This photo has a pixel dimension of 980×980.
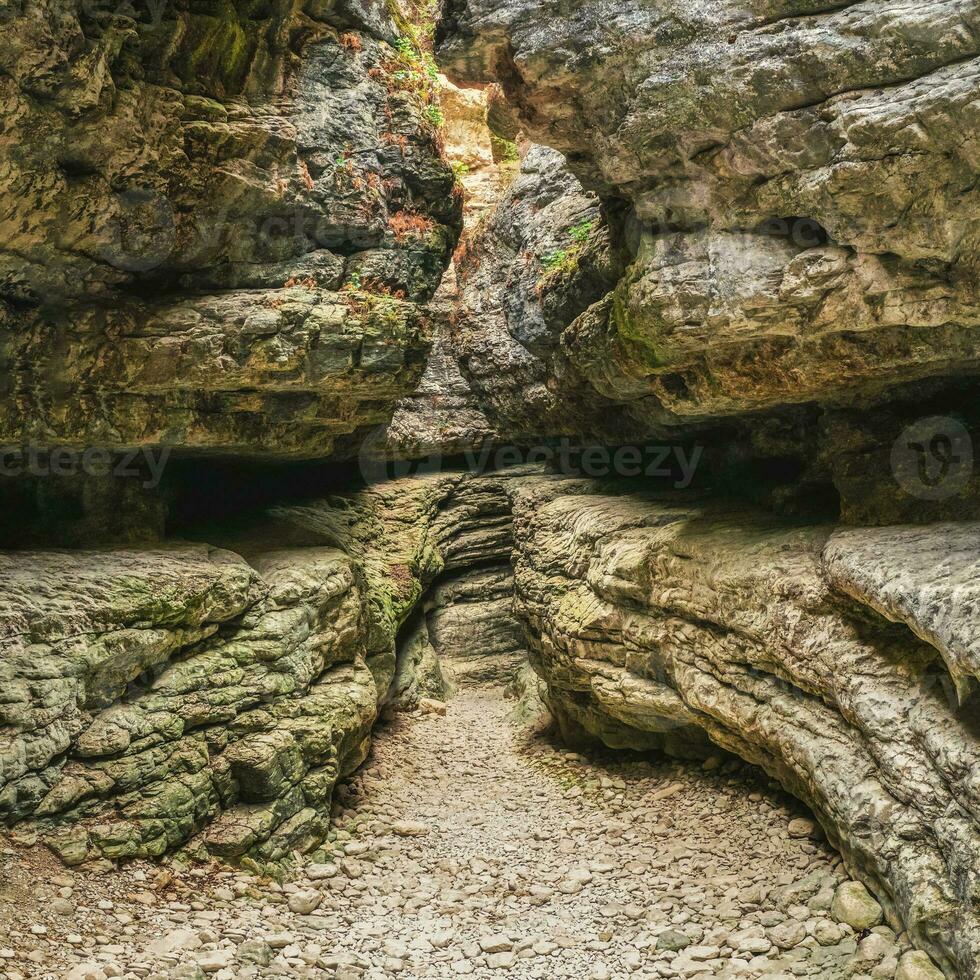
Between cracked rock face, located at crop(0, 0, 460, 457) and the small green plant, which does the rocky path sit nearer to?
cracked rock face, located at crop(0, 0, 460, 457)

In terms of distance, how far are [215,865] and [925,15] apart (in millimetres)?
9919

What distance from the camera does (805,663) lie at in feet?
27.3

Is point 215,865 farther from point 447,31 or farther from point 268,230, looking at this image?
point 447,31

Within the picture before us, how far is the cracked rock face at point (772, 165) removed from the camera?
6535 mm

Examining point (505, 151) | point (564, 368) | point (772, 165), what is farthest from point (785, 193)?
point (505, 151)

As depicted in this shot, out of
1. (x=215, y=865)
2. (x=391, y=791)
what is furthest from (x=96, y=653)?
(x=391, y=791)

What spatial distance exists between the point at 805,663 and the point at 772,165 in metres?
4.67

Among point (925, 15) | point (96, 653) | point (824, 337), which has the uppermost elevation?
point (925, 15)

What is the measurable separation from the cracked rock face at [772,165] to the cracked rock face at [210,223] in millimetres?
2782

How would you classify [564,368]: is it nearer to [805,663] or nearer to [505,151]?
[805,663]

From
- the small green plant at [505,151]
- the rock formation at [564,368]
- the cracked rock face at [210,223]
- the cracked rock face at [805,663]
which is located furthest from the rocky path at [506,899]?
the small green plant at [505,151]

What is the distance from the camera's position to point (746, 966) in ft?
24.0

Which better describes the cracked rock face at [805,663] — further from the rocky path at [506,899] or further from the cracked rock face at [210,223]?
the cracked rock face at [210,223]

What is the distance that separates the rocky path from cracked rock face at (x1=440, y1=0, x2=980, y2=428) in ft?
16.3
